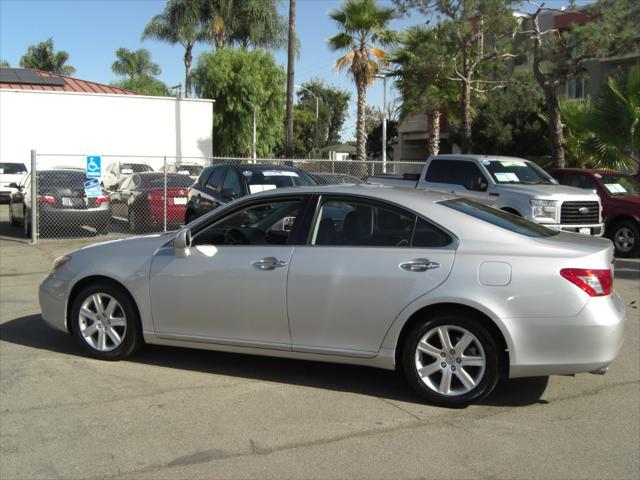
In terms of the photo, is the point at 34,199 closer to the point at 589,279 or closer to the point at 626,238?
the point at 589,279

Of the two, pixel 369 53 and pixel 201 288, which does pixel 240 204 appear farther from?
pixel 369 53

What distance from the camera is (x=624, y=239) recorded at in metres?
13.6

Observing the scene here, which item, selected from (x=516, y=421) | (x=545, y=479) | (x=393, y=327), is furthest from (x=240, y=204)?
(x=545, y=479)

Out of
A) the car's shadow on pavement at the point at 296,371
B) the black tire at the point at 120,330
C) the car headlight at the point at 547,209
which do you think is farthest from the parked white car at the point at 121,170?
the black tire at the point at 120,330

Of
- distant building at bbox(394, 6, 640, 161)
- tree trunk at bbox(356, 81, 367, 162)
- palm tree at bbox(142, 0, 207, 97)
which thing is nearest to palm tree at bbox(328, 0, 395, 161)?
tree trunk at bbox(356, 81, 367, 162)

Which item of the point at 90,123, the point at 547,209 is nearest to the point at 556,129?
the point at 547,209

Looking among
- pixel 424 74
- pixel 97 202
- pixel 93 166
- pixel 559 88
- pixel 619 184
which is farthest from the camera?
pixel 559 88

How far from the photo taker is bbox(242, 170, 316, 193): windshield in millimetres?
11773

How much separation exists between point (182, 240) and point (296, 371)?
152 cm

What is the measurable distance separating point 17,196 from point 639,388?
1478 centimetres

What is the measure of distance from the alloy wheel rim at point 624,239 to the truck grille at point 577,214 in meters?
2.14

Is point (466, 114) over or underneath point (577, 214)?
over

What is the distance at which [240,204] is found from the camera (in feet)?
18.4

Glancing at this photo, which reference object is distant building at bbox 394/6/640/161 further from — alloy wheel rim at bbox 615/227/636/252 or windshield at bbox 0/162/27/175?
windshield at bbox 0/162/27/175
